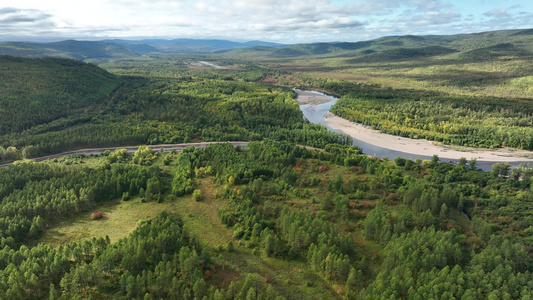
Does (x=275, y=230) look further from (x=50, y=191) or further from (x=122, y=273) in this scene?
(x=50, y=191)

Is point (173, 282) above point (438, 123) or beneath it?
beneath

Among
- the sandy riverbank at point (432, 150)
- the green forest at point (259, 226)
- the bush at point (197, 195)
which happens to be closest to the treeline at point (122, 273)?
the green forest at point (259, 226)

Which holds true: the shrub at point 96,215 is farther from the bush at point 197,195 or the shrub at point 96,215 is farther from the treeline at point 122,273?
the bush at point 197,195

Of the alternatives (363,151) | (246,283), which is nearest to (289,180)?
(246,283)

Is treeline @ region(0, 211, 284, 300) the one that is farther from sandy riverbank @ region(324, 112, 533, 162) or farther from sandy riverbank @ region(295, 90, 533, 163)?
sandy riverbank @ region(324, 112, 533, 162)

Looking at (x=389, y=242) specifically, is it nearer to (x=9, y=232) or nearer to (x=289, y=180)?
(x=289, y=180)

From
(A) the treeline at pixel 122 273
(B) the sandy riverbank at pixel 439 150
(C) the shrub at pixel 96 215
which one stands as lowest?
(C) the shrub at pixel 96 215

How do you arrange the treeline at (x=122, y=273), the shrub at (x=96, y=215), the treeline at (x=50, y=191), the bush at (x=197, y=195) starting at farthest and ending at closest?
the bush at (x=197, y=195), the shrub at (x=96, y=215), the treeline at (x=50, y=191), the treeline at (x=122, y=273)

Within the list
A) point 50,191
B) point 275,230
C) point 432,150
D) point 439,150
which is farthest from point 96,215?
point 439,150
